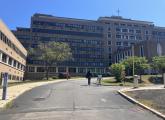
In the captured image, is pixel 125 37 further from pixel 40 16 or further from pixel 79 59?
pixel 40 16

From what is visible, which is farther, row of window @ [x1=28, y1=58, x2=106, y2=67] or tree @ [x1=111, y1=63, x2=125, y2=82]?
row of window @ [x1=28, y1=58, x2=106, y2=67]

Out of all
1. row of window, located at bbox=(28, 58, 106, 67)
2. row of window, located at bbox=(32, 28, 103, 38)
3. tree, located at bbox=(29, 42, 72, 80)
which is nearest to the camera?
tree, located at bbox=(29, 42, 72, 80)

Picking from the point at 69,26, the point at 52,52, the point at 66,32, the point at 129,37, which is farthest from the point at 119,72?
the point at 129,37

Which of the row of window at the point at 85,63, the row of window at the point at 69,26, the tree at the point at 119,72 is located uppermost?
the row of window at the point at 69,26

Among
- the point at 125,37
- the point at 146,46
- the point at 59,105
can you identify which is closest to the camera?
the point at 59,105

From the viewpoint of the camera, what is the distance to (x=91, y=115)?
1216 cm

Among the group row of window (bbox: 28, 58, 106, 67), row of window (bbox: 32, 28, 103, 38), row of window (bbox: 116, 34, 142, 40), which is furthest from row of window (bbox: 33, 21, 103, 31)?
row of window (bbox: 28, 58, 106, 67)

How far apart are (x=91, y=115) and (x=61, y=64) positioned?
9726 cm

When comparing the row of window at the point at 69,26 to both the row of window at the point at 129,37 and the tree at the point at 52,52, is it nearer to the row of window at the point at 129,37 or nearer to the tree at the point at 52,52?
the row of window at the point at 129,37

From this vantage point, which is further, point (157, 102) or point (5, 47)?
point (5, 47)

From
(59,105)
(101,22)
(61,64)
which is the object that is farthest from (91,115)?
(101,22)

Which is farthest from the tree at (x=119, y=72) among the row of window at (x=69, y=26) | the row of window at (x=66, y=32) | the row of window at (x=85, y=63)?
the row of window at (x=69, y=26)

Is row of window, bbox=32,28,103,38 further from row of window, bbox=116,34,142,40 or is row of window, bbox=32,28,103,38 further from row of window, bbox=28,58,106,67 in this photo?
row of window, bbox=28,58,106,67

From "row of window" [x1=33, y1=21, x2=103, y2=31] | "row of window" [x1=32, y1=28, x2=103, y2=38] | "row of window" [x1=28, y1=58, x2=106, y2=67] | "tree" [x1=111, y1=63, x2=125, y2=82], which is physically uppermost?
"row of window" [x1=33, y1=21, x2=103, y2=31]
